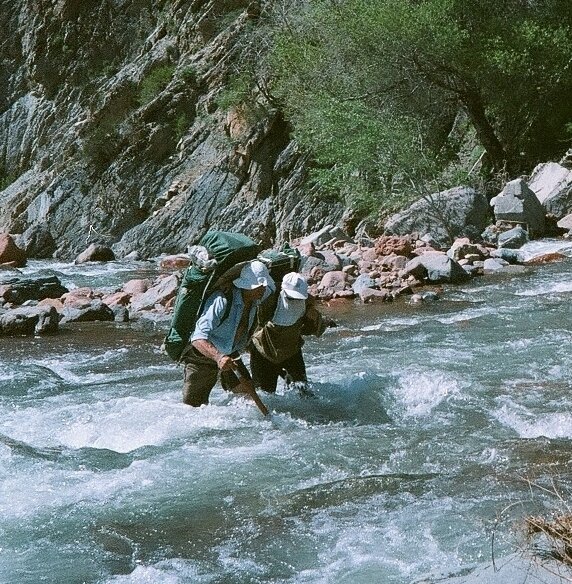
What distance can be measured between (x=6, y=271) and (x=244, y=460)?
18231mm

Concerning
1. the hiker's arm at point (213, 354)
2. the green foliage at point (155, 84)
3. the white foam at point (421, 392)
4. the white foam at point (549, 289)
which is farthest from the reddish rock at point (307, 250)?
Answer: the green foliage at point (155, 84)

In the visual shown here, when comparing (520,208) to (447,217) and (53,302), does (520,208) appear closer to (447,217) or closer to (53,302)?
(447,217)

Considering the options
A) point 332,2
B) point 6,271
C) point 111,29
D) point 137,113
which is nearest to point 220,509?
point 6,271

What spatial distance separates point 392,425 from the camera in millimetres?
6465

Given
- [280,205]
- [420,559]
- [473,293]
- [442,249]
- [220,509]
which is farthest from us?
[280,205]

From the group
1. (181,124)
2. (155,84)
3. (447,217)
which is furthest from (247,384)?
(155,84)

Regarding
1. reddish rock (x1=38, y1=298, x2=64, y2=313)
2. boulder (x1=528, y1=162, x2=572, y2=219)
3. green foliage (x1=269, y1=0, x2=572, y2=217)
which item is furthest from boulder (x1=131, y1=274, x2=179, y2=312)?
boulder (x1=528, y1=162, x2=572, y2=219)

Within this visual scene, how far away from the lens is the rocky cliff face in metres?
27.8

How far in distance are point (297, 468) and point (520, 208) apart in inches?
563

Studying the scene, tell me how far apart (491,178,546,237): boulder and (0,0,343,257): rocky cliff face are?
23.2 feet

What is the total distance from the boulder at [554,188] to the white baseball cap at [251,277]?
50.2ft

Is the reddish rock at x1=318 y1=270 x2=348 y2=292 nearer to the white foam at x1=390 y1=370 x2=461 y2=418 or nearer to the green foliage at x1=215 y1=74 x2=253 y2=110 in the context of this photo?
the white foam at x1=390 y1=370 x2=461 y2=418

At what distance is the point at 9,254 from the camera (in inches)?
939

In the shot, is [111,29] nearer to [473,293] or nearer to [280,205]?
[280,205]
